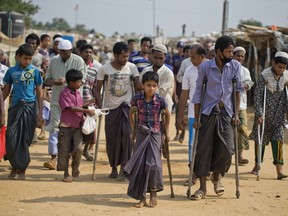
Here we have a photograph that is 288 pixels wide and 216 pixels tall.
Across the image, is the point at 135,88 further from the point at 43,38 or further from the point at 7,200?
the point at 43,38

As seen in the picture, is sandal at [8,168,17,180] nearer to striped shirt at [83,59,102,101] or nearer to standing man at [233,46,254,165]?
striped shirt at [83,59,102,101]

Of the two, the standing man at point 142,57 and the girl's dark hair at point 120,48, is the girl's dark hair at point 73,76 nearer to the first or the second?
the girl's dark hair at point 120,48

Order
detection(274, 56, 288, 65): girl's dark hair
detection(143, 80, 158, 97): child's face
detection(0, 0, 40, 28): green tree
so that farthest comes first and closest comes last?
detection(0, 0, 40, 28): green tree, detection(274, 56, 288, 65): girl's dark hair, detection(143, 80, 158, 97): child's face

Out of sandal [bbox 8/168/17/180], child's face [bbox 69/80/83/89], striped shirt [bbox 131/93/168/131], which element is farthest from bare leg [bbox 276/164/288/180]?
sandal [bbox 8/168/17/180]

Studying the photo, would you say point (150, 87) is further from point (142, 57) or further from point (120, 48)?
point (142, 57)

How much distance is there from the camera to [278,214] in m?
8.19

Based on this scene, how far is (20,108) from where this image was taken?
10.0 meters

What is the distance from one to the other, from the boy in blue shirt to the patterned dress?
3637mm

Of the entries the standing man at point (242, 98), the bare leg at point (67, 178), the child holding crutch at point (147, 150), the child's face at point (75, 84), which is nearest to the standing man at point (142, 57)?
the standing man at point (242, 98)

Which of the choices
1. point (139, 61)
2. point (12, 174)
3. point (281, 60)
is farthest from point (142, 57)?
point (12, 174)

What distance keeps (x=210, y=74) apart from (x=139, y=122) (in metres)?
1.18

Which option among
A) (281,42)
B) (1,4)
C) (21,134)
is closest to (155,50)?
(21,134)

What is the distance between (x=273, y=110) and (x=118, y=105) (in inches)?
102

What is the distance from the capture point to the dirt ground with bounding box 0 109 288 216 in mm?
8016
